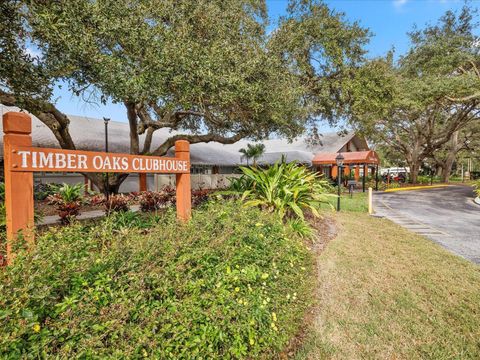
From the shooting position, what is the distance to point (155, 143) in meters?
19.8

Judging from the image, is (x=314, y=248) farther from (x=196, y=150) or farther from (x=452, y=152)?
(x=452, y=152)

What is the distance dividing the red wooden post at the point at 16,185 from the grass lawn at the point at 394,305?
3059 mm

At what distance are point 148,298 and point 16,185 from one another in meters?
1.68

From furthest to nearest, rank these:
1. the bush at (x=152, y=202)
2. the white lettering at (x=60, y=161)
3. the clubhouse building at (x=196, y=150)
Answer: the clubhouse building at (x=196, y=150) < the bush at (x=152, y=202) < the white lettering at (x=60, y=161)

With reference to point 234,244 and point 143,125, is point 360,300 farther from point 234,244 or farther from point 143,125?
point 143,125

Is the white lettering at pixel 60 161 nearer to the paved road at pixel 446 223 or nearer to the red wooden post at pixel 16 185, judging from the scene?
the red wooden post at pixel 16 185

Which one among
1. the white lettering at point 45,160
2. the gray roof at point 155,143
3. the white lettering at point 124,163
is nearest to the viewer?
the white lettering at point 45,160

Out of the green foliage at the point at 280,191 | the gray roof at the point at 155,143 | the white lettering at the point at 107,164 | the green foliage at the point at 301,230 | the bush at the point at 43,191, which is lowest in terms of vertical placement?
the green foliage at the point at 301,230

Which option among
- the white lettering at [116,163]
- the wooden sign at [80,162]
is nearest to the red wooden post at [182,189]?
the wooden sign at [80,162]

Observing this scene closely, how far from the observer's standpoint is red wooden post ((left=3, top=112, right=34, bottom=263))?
2.66 metres

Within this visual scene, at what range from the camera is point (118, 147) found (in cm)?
1728

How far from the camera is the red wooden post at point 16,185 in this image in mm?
2656

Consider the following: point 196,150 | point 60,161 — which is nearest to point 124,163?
point 60,161

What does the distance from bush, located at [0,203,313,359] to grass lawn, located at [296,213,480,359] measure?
52cm
